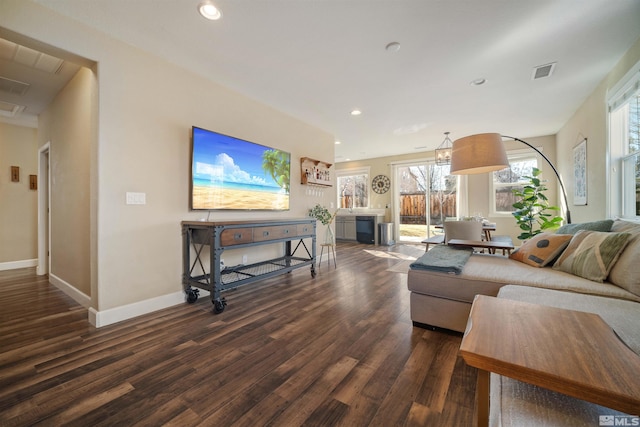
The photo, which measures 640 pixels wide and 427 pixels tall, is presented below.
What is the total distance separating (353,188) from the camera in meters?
8.40

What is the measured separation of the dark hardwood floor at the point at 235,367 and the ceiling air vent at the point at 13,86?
8.23 feet

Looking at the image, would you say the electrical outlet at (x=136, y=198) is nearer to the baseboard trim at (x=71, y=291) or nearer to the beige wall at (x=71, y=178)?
the beige wall at (x=71, y=178)

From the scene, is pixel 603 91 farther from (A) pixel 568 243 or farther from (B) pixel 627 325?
(B) pixel 627 325

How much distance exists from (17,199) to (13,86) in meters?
2.30

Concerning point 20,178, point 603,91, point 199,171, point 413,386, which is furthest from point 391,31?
point 20,178

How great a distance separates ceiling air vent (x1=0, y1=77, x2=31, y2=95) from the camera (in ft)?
9.66

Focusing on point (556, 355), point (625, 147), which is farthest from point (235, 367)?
point (625, 147)

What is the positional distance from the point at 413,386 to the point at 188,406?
1.23 metres

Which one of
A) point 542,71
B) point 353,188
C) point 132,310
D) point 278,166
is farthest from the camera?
point 353,188

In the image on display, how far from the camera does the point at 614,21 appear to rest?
2133mm

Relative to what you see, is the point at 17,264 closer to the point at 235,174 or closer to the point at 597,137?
the point at 235,174

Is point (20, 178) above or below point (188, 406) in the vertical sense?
above

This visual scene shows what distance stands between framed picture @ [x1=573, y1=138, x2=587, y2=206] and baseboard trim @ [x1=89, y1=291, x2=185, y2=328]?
225 inches

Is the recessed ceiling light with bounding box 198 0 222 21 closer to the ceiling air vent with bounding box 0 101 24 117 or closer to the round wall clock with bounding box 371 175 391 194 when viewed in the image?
the ceiling air vent with bounding box 0 101 24 117
